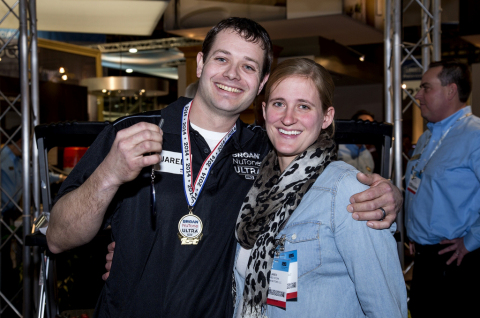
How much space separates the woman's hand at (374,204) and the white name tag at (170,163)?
2.21 ft

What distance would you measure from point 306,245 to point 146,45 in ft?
34.2

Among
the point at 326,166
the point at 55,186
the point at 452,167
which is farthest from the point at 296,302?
the point at 55,186

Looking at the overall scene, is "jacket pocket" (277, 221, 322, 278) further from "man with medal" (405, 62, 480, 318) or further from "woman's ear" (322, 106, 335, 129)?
"man with medal" (405, 62, 480, 318)

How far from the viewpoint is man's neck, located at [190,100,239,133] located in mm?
1810

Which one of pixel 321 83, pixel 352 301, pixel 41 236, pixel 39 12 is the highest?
pixel 39 12

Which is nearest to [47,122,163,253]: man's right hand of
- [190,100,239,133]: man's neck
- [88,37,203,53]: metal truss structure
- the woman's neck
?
[190,100,239,133]: man's neck

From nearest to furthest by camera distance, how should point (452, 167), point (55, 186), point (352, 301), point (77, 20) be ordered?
1. point (352, 301)
2. point (452, 167)
3. point (55, 186)
4. point (77, 20)

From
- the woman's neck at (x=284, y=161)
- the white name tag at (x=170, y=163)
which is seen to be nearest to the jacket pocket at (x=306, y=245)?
the woman's neck at (x=284, y=161)

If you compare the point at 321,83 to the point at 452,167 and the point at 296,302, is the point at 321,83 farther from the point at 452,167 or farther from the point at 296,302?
the point at 452,167

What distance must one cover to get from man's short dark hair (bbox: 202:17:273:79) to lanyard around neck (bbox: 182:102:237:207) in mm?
325

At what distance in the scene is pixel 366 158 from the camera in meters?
5.66

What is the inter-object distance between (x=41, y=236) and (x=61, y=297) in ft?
6.00

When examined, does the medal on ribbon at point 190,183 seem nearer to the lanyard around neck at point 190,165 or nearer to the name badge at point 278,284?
the lanyard around neck at point 190,165

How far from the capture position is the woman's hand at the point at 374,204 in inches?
52.3
